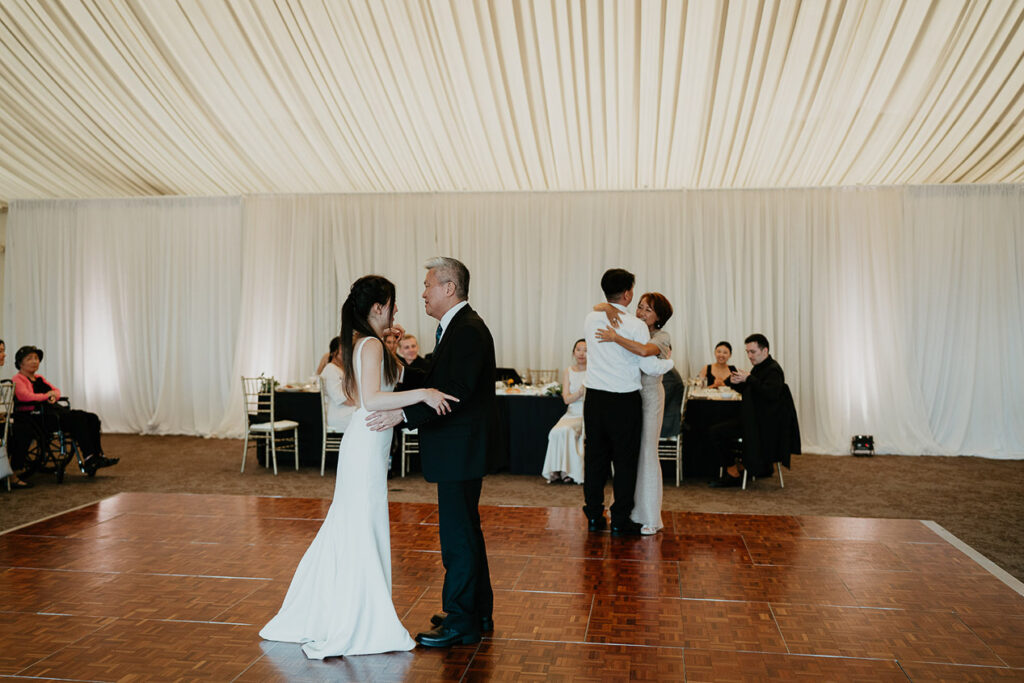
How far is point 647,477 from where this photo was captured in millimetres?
5281

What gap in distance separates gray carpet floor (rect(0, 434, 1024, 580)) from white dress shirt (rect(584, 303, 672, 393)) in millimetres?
1213

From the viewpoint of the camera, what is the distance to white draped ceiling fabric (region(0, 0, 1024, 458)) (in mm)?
7176

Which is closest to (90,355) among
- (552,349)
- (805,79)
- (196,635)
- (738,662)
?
(552,349)

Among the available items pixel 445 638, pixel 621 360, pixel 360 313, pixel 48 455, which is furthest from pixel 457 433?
pixel 48 455

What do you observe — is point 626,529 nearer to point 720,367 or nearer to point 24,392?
point 720,367

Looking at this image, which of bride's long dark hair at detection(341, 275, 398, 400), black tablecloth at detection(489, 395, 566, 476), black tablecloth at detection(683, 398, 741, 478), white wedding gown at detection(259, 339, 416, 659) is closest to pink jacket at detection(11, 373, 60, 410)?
black tablecloth at detection(489, 395, 566, 476)

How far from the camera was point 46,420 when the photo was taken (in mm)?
7363

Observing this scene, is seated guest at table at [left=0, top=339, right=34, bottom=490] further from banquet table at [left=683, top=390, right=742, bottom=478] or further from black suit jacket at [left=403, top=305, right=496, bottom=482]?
banquet table at [left=683, top=390, right=742, bottom=478]

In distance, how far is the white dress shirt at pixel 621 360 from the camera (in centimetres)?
504

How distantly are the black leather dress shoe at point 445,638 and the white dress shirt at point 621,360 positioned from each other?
209 cm

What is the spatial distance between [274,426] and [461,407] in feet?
17.1

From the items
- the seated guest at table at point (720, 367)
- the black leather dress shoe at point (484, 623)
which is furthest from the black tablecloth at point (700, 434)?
the black leather dress shoe at point (484, 623)

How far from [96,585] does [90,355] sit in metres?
7.79

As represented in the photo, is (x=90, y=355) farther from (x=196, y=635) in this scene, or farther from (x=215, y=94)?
(x=196, y=635)
